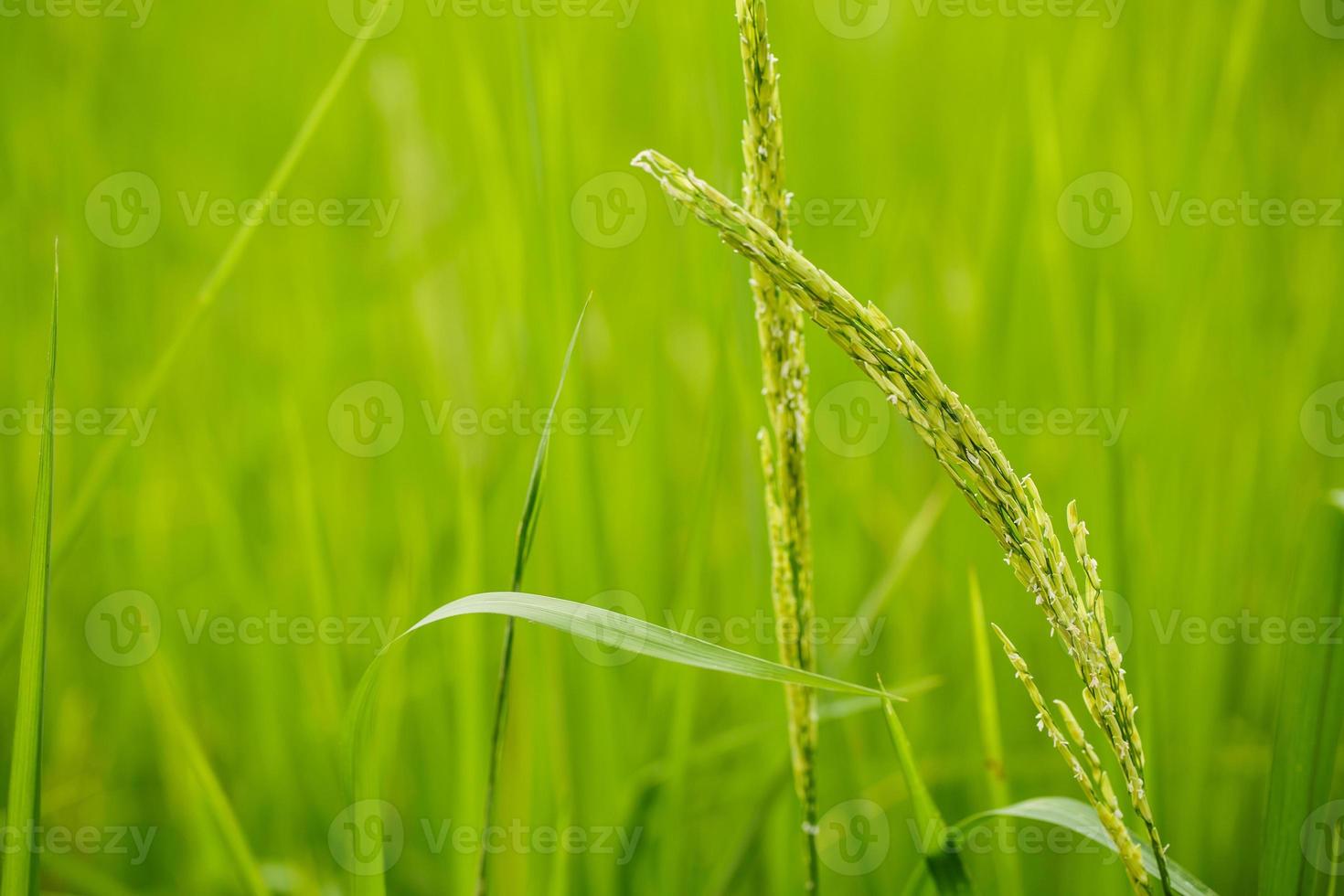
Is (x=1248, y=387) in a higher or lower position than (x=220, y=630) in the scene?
higher

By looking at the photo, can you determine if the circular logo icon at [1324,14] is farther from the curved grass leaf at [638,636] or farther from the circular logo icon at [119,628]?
the circular logo icon at [119,628]

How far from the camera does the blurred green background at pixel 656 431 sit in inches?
58.7

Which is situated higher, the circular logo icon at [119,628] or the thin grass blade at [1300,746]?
the thin grass blade at [1300,746]

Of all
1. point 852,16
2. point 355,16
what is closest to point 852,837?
point 852,16

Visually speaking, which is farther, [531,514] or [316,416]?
[316,416]

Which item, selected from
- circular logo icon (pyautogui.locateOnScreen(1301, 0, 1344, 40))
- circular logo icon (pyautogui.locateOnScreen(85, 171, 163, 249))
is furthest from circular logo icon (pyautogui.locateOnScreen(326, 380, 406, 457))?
circular logo icon (pyautogui.locateOnScreen(1301, 0, 1344, 40))

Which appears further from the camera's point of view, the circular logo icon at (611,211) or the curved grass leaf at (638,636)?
the circular logo icon at (611,211)

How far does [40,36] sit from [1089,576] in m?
4.68

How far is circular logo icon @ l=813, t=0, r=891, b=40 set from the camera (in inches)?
124

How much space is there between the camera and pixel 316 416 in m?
2.63

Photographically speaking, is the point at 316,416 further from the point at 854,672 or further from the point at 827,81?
the point at 827,81

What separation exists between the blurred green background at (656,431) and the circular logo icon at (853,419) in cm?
2

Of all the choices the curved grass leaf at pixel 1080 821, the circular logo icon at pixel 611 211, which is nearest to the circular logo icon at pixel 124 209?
the circular logo icon at pixel 611 211

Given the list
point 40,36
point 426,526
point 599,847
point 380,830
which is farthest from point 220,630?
point 40,36
